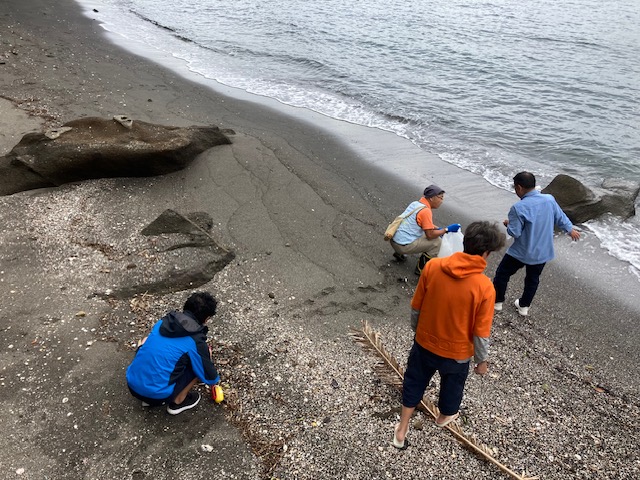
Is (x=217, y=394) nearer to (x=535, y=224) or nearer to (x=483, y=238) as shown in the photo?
(x=483, y=238)

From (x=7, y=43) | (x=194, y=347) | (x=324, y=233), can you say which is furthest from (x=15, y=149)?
(x=7, y=43)

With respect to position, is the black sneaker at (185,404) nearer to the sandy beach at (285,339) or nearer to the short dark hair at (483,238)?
the sandy beach at (285,339)

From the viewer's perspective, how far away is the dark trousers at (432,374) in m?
3.59

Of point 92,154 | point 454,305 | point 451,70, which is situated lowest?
point 92,154

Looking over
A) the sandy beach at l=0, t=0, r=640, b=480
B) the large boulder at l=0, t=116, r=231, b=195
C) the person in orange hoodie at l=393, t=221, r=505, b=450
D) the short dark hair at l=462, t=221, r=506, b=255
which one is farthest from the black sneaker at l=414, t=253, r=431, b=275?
the large boulder at l=0, t=116, r=231, b=195

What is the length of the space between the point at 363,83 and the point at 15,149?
11.7 metres

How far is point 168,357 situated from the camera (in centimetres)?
380

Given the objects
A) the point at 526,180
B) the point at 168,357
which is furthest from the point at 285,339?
the point at 526,180

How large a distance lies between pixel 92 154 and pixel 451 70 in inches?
587

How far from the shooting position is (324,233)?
721 cm

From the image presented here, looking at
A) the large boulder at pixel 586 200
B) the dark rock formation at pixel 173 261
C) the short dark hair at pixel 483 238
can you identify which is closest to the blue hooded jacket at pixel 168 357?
the dark rock formation at pixel 173 261

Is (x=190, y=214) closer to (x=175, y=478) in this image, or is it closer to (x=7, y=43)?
(x=175, y=478)

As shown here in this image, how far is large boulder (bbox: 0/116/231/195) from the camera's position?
728cm

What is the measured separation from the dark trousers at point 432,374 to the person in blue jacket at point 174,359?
1.75 metres
